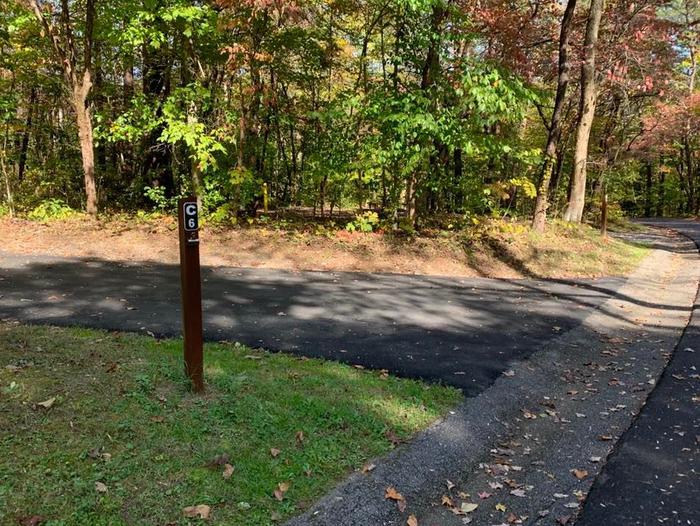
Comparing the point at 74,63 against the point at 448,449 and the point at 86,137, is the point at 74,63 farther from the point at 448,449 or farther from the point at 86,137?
the point at 448,449

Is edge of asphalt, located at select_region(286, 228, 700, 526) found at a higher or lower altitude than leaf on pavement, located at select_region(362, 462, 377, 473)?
lower

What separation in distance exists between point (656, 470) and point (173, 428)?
10.8ft

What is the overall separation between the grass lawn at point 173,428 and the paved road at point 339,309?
79 centimetres

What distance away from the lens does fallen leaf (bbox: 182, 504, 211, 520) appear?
288 cm

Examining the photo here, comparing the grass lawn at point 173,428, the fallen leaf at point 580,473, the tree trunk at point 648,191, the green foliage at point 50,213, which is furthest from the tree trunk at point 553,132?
the tree trunk at point 648,191

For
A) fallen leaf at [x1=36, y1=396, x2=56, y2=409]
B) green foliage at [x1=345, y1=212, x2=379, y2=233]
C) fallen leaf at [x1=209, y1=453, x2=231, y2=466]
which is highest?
green foliage at [x1=345, y1=212, x2=379, y2=233]

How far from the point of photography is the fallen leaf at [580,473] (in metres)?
3.78

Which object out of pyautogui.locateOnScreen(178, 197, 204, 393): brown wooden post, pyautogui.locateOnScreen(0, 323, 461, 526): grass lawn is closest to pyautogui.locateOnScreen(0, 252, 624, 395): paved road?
pyautogui.locateOnScreen(0, 323, 461, 526): grass lawn

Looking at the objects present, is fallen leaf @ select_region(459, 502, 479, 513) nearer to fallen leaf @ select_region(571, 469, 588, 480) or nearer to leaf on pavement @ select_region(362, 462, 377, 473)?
leaf on pavement @ select_region(362, 462, 377, 473)

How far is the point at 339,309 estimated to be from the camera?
769 centimetres

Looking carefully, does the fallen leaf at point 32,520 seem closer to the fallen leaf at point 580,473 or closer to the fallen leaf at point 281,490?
the fallen leaf at point 281,490

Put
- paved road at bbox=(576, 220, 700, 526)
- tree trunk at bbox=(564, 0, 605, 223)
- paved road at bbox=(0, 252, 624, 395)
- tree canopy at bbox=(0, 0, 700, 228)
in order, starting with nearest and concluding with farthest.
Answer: paved road at bbox=(576, 220, 700, 526) → paved road at bbox=(0, 252, 624, 395) → tree canopy at bbox=(0, 0, 700, 228) → tree trunk at bbox=(564, 0, 605, 223)

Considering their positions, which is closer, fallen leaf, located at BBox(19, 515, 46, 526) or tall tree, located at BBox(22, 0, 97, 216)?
fallen leaf, located at BBox(19, 515, 46, 526)

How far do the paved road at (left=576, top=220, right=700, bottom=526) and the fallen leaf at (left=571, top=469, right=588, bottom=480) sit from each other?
0.32ft
